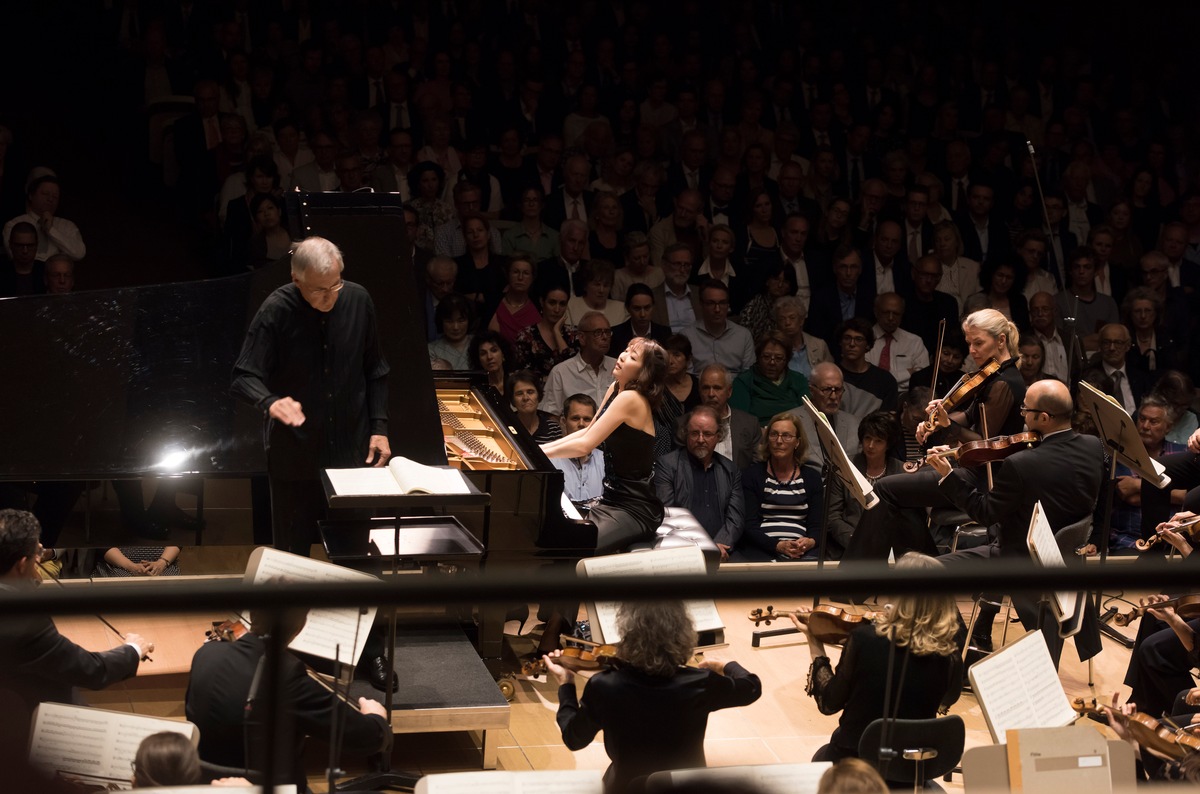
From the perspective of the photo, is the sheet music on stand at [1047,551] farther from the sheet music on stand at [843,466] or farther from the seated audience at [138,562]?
the seated audience at [138,562]

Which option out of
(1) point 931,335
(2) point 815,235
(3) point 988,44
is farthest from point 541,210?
(3) point 988,44

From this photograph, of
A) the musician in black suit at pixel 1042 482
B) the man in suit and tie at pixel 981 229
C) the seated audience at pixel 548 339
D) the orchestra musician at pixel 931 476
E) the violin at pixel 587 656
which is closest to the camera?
the violin at pixel 587 656

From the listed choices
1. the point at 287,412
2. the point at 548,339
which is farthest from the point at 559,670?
the point at 548,339

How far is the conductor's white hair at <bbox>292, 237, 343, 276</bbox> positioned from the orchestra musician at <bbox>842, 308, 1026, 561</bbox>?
2.44 metres

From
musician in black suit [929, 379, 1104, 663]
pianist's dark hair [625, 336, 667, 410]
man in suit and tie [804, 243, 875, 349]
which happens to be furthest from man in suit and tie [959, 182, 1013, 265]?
pianist's dark hair [625, 336, 667, 410]

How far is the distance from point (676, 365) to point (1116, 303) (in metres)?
3.15

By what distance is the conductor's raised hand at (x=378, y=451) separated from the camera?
427cm

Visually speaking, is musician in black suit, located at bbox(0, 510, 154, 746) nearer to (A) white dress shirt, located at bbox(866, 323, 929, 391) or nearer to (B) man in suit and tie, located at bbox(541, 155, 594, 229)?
(B) man in suit and tie, located at bbox(541, 155, 594, 229)

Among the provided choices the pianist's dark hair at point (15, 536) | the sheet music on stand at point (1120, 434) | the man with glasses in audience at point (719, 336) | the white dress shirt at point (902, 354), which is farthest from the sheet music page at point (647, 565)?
the white dress shirt at point (902, 354)

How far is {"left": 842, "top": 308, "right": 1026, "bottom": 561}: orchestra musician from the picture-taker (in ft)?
17.7

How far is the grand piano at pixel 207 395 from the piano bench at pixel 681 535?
0.59 metres

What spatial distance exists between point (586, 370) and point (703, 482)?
777mm

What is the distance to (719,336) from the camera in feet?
22.5

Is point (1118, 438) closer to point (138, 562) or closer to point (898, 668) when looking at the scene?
point (898, 668)
